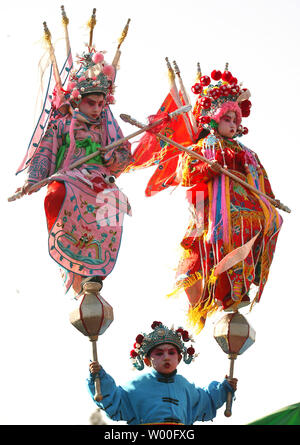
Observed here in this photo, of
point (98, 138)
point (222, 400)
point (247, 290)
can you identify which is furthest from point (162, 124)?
point (222, 400)

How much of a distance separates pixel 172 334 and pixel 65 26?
263 cm

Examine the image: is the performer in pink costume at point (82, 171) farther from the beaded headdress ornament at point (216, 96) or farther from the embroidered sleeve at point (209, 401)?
the embroidered sleeve at point (209, 401)

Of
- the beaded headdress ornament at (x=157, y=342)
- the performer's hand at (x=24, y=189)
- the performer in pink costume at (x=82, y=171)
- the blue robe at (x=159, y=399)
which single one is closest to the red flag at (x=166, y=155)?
the performer in pink costume at (x=82, y=171)

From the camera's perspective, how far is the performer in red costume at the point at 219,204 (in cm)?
1030

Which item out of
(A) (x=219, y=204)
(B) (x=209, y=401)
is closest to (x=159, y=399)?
(B) (x=209, y=401)

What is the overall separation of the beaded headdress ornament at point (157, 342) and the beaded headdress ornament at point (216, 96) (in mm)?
1750

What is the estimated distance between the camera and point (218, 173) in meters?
10.5

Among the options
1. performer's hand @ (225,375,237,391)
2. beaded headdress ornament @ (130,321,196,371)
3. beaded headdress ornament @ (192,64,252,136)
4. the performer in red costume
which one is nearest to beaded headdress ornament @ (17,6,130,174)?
the performer in red costume

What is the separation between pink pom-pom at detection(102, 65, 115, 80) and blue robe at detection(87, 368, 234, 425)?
2.38m

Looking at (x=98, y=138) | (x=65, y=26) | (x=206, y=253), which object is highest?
(x=65, y=26)

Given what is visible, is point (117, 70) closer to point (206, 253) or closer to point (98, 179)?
point (98, 179)

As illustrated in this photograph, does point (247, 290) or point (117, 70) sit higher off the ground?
point (117, 70)

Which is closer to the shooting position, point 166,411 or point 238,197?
point 166,411

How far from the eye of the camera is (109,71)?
10406mm
